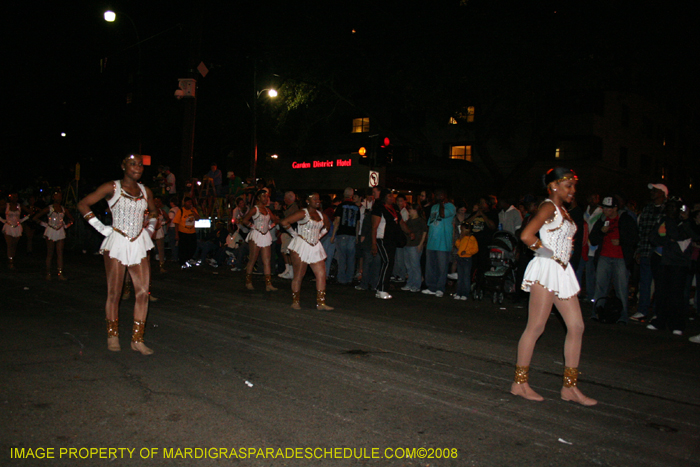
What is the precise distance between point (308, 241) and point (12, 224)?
35.3 feet

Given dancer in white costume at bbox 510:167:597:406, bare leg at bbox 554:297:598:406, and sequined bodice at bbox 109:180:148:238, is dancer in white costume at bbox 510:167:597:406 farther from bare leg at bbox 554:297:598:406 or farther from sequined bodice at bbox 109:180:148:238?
sequined bodice at bbox 109:180:148:238

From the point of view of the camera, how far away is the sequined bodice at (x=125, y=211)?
6.22m

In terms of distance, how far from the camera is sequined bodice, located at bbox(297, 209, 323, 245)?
31.0 ft

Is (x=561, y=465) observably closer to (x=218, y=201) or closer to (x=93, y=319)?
(x=93, y=319)

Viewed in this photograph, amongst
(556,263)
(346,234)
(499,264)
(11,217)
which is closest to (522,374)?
(556,263)

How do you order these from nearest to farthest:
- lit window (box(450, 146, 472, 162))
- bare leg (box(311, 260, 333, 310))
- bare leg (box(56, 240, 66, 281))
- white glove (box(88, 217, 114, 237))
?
1. white glove (box(88, 217, 114, 237))
2. bare leg (box(311, 260, 333, 310))
3. bare leg (box(56, 240, 66, 281))
4. lit window (box(450, 146, 472, 162))

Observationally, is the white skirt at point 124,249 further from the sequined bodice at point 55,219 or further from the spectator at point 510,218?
the spectator at point 510,218

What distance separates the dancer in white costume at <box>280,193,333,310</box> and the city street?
0.77 metres

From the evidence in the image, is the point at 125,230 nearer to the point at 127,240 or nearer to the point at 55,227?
the point at 127,240

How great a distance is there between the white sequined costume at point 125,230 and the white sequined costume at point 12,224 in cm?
1135

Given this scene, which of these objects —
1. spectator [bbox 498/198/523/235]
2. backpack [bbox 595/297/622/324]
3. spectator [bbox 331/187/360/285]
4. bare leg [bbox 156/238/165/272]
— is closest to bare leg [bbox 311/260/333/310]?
spectator [bbox 331/187/360/285]

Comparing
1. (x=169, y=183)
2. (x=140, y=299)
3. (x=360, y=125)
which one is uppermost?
(x=360, y=125)

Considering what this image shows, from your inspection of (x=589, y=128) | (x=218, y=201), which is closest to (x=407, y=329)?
(x=218, y=201)

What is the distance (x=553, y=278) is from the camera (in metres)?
4.91
